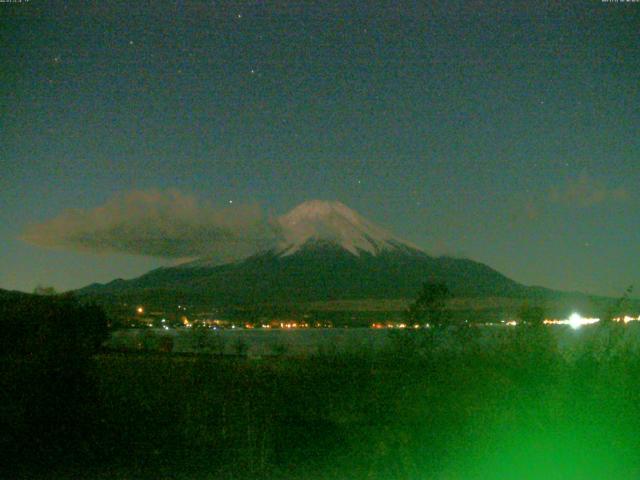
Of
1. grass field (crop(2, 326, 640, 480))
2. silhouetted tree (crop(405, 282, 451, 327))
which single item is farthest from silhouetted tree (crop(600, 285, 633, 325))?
silhouetted tree (crop(405, 282, 451, 327))

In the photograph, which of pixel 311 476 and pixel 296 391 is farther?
pixel 296 391

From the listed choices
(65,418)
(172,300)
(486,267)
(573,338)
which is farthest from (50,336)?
(486,267)

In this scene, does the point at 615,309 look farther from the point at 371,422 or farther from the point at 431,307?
the point at 431,307

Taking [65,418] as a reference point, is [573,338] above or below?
above

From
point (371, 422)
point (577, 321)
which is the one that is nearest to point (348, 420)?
point (371, 422)

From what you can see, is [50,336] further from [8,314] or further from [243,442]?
[8,314]

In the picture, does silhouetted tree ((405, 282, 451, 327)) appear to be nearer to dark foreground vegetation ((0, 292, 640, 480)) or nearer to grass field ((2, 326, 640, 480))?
grass field ((2, 326, 640, 480))
